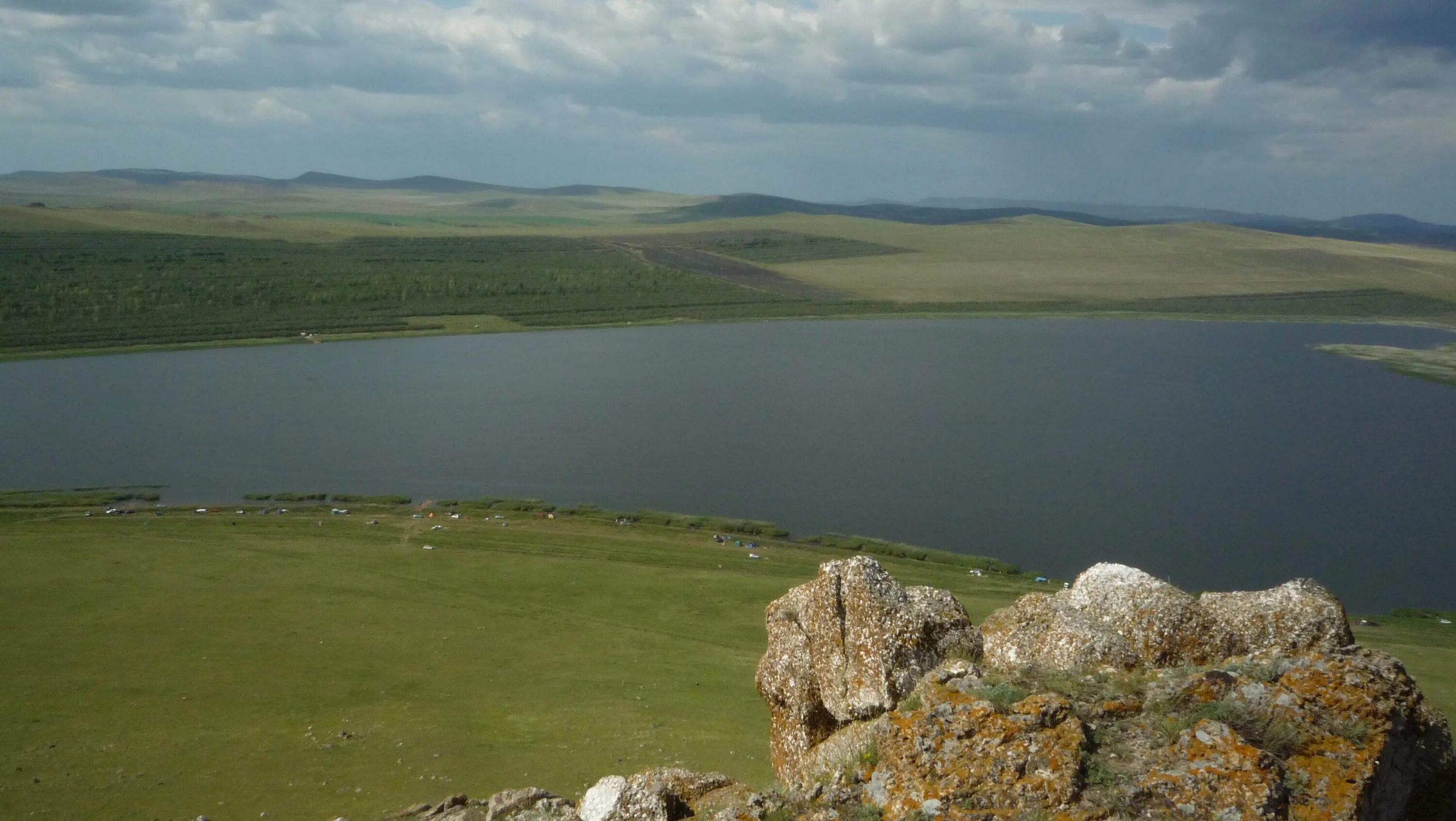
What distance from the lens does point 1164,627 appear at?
7.99 metres

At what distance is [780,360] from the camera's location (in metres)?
72.2

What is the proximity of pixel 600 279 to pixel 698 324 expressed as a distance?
87.1 feet

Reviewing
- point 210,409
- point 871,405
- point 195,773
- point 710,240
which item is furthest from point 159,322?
point 710,240

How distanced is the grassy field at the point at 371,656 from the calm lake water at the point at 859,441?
5165 mm

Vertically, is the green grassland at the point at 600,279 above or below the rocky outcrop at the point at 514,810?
above

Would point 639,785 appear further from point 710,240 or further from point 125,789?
point 710,240

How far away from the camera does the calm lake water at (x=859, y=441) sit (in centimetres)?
3666

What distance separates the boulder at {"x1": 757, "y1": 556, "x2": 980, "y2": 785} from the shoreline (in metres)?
73.1

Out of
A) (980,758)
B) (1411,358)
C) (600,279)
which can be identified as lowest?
(1411,358)

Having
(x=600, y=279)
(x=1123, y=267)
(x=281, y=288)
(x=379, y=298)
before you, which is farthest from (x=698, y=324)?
(x=1123, y=267)

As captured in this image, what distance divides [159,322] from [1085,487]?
71840mm

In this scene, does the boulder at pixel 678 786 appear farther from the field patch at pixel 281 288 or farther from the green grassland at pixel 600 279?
the field patch at pixel 281 288

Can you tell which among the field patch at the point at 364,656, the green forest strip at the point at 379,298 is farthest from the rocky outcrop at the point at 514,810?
the green forest strip at the point at 379,298

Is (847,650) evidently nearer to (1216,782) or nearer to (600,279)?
(1216,782)
